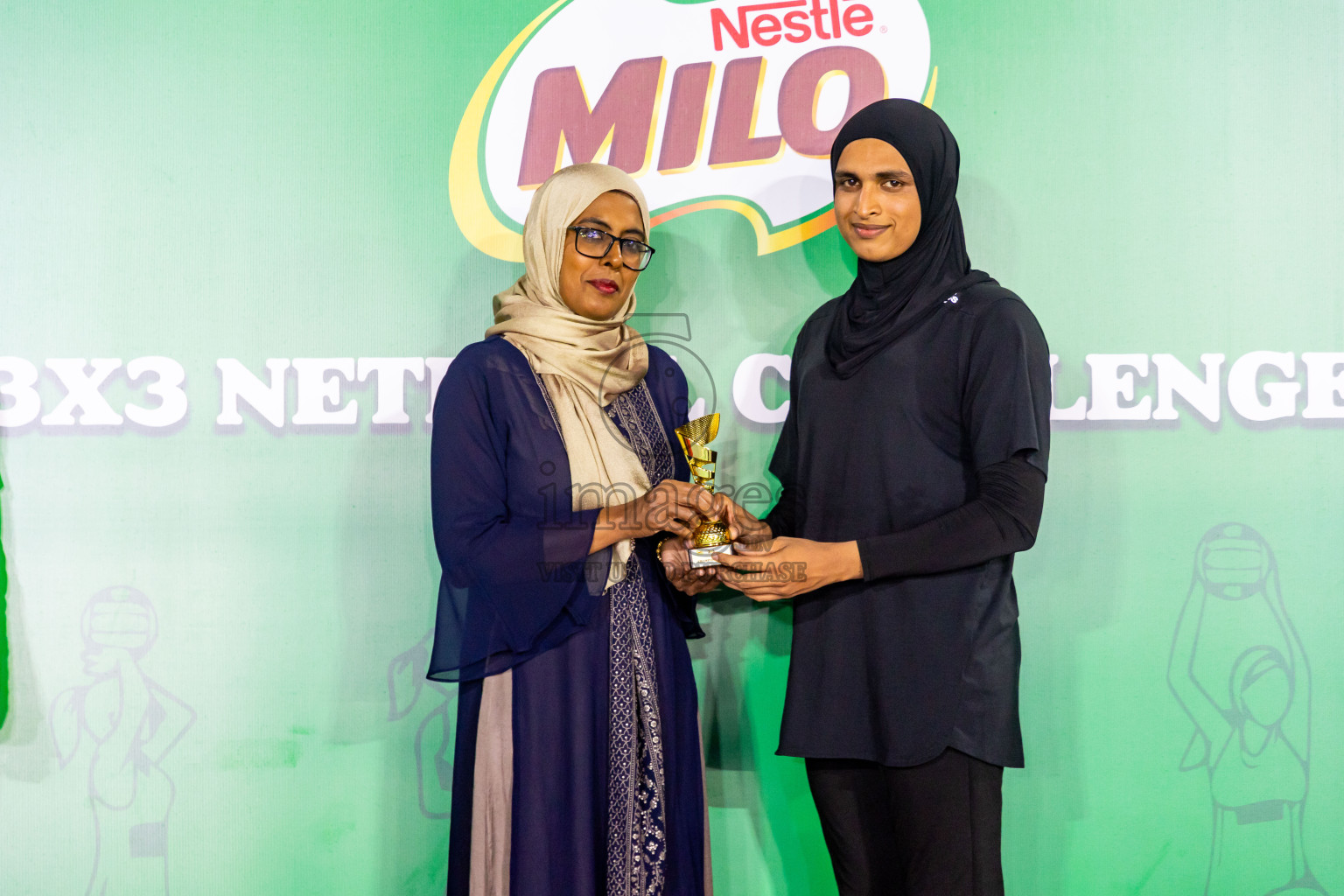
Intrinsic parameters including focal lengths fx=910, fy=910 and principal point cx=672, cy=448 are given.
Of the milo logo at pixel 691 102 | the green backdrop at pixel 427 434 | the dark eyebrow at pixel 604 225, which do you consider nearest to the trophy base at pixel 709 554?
the green backdrop at pixel 427 434

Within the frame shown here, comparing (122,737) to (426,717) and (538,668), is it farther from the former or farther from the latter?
(538,668)

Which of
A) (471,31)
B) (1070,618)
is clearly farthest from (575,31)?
(1070,618)

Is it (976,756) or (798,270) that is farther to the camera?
(798,270)

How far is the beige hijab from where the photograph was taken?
184cm

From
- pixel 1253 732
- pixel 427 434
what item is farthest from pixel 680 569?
pixel 1253 732

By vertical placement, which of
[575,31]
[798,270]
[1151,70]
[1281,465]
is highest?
[575,31]

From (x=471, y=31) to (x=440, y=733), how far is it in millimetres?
1832

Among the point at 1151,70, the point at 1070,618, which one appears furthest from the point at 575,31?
the point at 1070,618

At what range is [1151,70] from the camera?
2270 millimetres

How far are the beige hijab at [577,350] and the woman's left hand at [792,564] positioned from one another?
26 cm

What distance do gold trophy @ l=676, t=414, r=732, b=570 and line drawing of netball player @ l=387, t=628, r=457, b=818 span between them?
937mm

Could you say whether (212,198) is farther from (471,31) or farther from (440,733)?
(440,733)

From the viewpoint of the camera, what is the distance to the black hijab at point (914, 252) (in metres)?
1.79

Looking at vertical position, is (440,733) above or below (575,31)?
below
